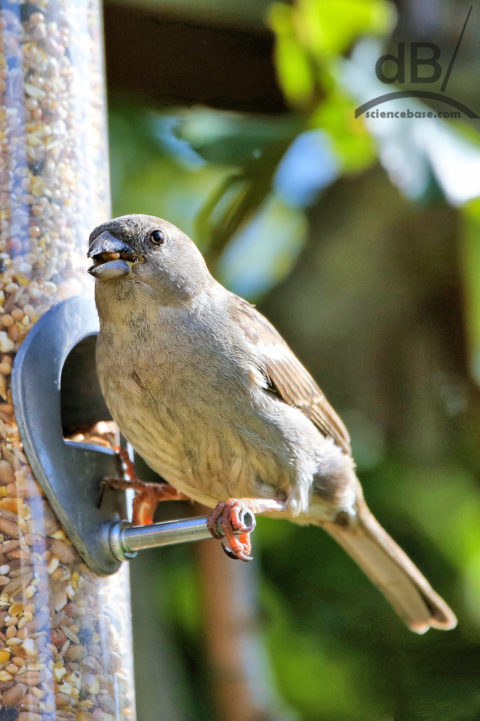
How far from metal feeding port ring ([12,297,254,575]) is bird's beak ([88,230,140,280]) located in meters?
0.20

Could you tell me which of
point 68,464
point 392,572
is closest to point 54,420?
point 68,464

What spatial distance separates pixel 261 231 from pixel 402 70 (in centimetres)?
82

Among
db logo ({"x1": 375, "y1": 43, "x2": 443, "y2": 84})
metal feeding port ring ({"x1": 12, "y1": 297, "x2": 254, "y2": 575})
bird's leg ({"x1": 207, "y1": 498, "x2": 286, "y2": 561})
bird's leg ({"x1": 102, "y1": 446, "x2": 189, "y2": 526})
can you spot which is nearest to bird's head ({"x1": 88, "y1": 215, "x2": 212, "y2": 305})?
metal feeding port ring ({"x1": 12, "y1": 297, "x2": 254, "y2": 575})

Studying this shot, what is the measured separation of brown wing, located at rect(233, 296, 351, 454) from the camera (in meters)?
3.25

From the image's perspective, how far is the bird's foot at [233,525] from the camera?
2797 mm

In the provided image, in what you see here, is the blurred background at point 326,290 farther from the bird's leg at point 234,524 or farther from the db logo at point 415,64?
the bird's leg at point 234,524

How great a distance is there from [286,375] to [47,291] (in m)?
0.81

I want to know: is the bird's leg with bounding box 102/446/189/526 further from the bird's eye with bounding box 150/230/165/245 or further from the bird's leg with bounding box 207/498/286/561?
the bird's eye with bounding box 150/230/165/245

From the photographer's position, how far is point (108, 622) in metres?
2.93

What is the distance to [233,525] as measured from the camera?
9.21 ft

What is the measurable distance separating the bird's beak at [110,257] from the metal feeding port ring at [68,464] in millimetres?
200

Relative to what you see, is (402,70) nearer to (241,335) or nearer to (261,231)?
(261,231)

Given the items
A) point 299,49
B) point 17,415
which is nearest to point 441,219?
point 299,49

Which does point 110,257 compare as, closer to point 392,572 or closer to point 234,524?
point 234,524
